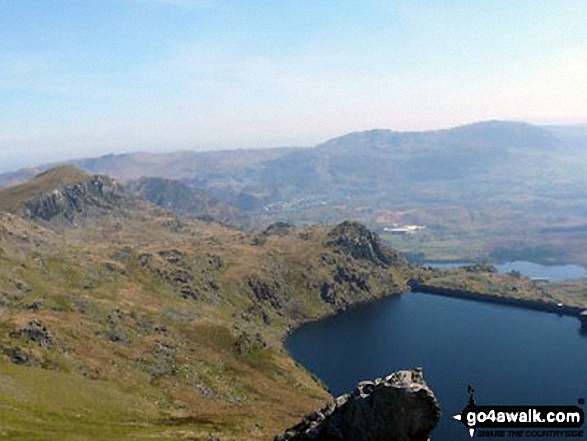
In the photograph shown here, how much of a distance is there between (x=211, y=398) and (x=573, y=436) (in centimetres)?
10849

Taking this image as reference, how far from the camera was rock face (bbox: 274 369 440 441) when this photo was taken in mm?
65125

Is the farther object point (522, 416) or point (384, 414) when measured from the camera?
point (384, 414)

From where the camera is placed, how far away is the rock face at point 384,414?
65125 mm

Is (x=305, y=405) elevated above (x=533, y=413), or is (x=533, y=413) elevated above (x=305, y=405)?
(x=533, y=413)

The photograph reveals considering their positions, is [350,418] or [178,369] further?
[178,369]

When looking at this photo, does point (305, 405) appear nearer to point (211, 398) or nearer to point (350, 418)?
point (211, 398)

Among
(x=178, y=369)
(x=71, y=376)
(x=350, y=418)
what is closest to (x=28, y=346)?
(x=71, y=376)

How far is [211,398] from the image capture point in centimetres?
17825

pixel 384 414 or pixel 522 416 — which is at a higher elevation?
pixel 522 416

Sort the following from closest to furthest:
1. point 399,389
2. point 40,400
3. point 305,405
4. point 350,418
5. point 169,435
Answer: point 399,389 → point 350,418 → point 169,435 → point 40,400 → point 305,405

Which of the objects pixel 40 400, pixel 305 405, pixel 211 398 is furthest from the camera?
pixel 305 405

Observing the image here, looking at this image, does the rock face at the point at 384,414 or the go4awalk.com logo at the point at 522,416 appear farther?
the rock face at the point at 384,414

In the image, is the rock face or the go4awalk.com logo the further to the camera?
the rock face

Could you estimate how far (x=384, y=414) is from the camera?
6806 cm
